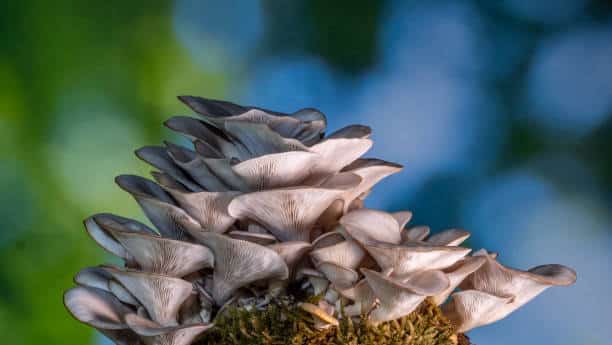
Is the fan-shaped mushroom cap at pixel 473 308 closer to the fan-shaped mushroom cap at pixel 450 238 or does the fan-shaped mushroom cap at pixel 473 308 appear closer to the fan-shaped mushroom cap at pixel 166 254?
the fan-shaped mushroom cap at pixel 450 238

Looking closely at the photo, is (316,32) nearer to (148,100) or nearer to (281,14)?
(281,14)

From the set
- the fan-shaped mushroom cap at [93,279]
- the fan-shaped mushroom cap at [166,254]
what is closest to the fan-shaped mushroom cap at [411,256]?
the fan-shaped mushroom cap at [166,254]

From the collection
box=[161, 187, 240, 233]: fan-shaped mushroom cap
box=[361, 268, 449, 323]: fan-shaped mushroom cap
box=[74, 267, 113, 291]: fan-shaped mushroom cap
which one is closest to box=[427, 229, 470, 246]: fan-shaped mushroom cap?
box=[361, 268, 449, 323]: fan-shaped mushroom cap

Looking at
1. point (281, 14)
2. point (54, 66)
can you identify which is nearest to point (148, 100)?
point (54, 66)

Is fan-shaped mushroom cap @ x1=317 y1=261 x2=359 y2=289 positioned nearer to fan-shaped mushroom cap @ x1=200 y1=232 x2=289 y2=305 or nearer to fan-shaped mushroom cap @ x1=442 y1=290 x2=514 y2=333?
fan-shaped mushroom cap @ x1=200 y1=232 x2=289 y2=305

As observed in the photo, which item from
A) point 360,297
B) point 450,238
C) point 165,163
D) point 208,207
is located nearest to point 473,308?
point 450,238

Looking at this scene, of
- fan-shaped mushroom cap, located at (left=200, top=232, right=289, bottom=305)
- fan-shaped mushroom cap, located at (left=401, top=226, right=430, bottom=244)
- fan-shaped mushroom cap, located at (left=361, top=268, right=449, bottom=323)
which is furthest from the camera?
fan-shaped mushroom cap, located at (left=401, top=226, right=430, bottom=244)
